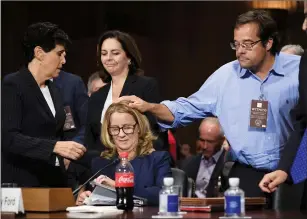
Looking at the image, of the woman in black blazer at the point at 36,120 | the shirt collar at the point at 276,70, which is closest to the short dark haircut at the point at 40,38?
the woman in black blazer at the point at 36,120

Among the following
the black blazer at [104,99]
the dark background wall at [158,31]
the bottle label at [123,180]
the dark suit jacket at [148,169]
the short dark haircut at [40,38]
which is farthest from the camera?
the dark background wall at [158,31]

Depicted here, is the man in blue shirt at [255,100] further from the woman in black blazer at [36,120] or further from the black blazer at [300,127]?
the woman in black blazer at [36,120]

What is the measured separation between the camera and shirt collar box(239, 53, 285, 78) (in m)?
4.13

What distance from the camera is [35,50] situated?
4.52 meters

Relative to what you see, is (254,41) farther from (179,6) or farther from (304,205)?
(179,6)

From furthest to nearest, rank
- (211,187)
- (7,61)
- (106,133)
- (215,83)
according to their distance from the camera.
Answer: (7,61), (211,187), (215,83), (106,133)

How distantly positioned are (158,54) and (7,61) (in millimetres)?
1538

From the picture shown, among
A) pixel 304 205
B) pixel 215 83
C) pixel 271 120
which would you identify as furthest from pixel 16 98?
pixel 304 205

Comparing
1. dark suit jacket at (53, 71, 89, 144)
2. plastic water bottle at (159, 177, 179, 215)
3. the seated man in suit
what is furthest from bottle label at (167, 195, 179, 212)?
the seated man in suit

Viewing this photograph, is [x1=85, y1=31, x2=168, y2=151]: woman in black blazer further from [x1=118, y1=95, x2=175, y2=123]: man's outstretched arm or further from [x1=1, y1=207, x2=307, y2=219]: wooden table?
[x1=1, y1=207, x2=307, y2=219]: wooden table

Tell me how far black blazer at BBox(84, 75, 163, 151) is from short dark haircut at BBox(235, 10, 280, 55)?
0.83m

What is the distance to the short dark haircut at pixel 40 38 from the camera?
14.8 ft

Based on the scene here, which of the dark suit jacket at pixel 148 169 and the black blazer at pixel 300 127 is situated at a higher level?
the black blazer at pixel 300 127

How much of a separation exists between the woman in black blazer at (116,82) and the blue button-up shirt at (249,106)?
1.72 ft
